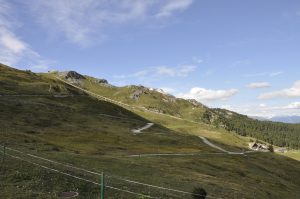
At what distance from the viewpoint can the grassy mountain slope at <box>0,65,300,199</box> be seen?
125ft

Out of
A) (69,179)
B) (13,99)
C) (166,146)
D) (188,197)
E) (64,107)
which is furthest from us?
(64,107)

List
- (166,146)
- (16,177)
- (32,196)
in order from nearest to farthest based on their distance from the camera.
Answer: (32,196) → (16,177) → (166,146)

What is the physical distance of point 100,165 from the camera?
58906mm

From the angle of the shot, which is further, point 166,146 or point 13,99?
point 13,99

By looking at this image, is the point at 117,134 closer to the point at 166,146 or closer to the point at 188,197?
the point at 166,146

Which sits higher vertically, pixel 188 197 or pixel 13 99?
pixel 13 99

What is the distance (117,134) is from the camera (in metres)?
143

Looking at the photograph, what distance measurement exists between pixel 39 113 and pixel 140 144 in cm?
4521

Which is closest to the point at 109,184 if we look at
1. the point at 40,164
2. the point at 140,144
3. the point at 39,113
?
the point at 40,164

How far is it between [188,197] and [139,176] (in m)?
11.5

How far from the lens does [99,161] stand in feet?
207

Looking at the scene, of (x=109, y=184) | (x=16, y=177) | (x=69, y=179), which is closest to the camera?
(x=16, y=177)

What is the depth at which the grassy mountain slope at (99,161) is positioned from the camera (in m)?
38.2

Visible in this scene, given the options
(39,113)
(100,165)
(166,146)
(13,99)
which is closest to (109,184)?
(100,165)
